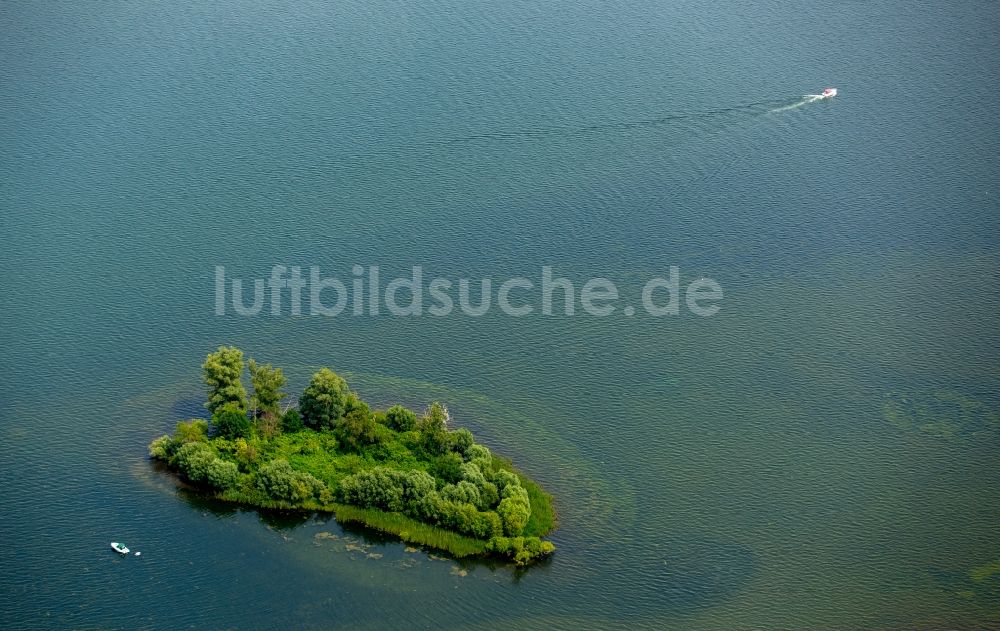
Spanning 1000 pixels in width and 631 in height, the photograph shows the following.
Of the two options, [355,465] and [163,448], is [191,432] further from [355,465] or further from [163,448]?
[355,465]

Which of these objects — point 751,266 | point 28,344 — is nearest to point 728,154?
point 751,266

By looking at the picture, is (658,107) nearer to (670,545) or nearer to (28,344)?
(670,545)

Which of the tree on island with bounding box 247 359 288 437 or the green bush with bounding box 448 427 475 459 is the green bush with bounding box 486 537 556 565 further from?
the tree on island with bounding box 247 359 288 437

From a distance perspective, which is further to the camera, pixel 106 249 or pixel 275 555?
pixel 106 249

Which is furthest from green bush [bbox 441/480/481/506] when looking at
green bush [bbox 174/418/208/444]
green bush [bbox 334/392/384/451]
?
green bush [bbox 174/418/208/444]

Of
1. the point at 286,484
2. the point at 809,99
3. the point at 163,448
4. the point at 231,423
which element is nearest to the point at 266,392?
the point at 231,423
